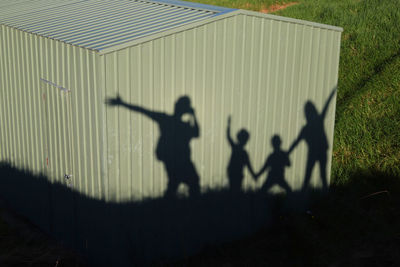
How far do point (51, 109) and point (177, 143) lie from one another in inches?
64.9

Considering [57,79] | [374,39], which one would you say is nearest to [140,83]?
[57,79]

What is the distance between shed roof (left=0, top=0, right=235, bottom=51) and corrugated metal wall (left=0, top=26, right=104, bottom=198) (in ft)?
0.62

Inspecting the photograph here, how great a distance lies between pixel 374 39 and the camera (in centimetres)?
1214

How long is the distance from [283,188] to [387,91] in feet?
11.8

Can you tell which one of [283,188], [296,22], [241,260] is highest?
[296,22]

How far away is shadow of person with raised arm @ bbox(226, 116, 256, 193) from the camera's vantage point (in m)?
7.14

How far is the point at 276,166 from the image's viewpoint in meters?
7.66

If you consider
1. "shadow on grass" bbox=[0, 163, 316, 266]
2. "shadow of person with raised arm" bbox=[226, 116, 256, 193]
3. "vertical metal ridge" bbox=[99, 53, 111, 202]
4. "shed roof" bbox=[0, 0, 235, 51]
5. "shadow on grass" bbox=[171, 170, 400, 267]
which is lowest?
"shadow on grass" bbox=[171, 170, 400, 267]

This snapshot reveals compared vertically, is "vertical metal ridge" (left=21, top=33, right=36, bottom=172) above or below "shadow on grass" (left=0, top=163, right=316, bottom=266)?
above

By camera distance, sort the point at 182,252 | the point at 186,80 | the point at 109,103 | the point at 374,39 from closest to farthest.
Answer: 1. the point at 109,103
2. the point at 186,80
3. the point at 182,252
4. the point at 374,39

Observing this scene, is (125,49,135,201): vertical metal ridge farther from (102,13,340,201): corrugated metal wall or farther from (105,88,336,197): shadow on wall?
(105,88,336,197): shadow on wall

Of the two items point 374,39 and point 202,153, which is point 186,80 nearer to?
point 202,153

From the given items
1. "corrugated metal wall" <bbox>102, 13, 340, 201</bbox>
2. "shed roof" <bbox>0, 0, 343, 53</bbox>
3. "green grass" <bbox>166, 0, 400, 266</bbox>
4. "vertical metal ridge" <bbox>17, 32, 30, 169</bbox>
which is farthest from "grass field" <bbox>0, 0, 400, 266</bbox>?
"shed roof" <bbox>0, 0, 343, 53</bbox>

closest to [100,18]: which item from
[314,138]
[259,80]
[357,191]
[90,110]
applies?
[90,110]
